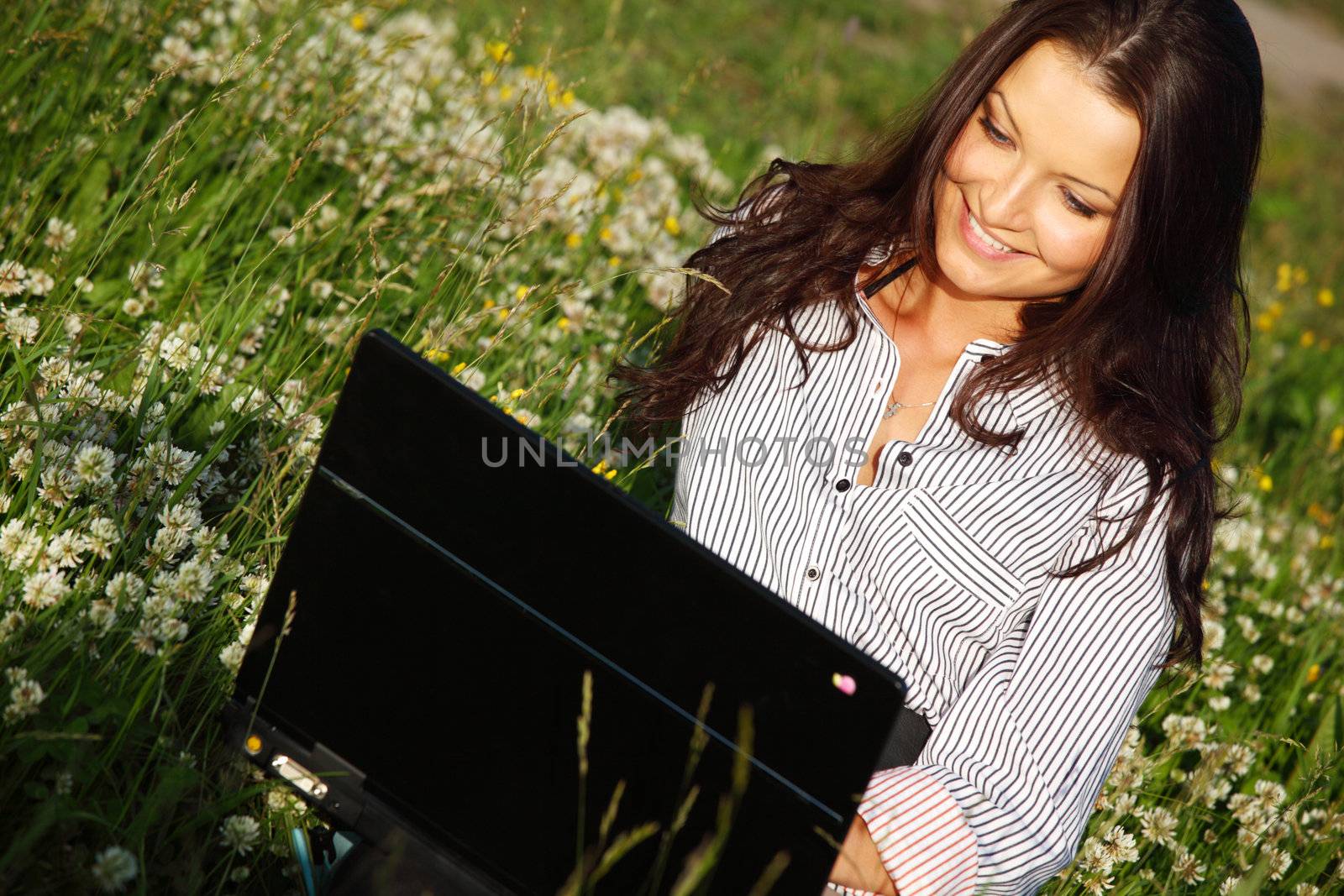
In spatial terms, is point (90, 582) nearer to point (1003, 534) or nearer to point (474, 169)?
point (1003, 534)

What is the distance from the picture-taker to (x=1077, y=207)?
195 centimetres

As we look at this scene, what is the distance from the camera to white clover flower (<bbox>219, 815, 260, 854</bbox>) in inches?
65.6

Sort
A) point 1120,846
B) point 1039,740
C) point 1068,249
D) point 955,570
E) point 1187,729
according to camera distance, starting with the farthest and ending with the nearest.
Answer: point 1187,729 < point 1120,846 < point 955,570 < point 1068,249 < point 1039,740

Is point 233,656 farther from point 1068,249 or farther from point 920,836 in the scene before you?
point 1068,249

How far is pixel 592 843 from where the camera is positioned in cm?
150

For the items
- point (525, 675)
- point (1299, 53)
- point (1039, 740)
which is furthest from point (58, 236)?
point (1299, 53)

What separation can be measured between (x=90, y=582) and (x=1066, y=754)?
144 centimetres

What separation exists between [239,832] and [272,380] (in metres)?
1.04

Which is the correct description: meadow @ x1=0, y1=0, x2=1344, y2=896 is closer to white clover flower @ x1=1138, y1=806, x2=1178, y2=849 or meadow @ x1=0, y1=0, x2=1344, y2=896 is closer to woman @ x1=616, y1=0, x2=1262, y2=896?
white clover flower @ x1=1138, y1=806, x2=1178, y2=849

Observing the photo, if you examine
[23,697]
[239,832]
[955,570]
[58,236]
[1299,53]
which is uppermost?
[1299,53]

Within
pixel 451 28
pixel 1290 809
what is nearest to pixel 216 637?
pixel 1290 809

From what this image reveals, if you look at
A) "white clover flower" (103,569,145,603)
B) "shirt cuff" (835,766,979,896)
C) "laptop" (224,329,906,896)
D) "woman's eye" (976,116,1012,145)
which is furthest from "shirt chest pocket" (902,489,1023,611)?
"white clover flower" (103,569,145,603)

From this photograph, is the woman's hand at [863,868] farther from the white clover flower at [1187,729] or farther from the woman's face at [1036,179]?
the white clover flower at [1187,729]

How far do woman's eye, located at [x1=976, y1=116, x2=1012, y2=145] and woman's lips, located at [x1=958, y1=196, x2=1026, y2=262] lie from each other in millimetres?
105
